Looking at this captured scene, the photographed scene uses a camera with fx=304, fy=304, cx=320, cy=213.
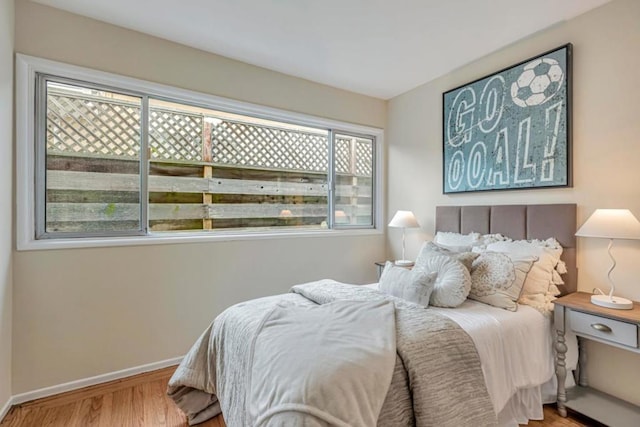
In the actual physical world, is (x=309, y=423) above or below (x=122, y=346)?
above

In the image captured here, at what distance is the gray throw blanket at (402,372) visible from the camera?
1210 mm

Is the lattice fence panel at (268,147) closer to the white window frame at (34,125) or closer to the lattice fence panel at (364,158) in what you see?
the white window frame at (34,125)

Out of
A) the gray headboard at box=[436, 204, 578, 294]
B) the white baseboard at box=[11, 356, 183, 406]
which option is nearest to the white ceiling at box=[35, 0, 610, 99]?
the gray headboard at box=[436, 204, 578, 294]

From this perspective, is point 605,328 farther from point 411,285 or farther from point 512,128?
point 512,128

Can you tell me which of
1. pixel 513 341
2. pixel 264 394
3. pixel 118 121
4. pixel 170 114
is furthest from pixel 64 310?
pixel 513 341

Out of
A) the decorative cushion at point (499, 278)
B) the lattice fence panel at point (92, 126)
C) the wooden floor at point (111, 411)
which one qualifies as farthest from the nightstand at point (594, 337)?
the lattice fence panel at point (92, 126)

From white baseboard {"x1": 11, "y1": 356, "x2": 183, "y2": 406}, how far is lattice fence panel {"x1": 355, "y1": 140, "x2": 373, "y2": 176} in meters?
2.71

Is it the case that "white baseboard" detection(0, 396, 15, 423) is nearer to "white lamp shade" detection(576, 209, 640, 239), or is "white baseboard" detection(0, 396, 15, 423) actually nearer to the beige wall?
the beige wall

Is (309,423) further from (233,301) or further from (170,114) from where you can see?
(170,114)

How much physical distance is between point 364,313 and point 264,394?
597 mm

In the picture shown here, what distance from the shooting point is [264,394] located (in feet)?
3.65

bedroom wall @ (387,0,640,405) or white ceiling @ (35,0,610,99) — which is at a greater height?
white ceiling @ (35,0,610,99)

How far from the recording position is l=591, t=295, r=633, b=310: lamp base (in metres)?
1.70

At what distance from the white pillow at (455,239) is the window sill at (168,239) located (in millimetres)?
987
